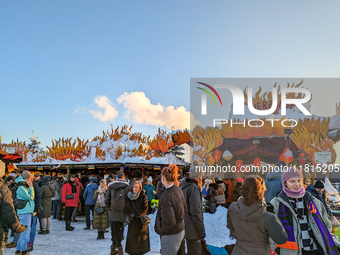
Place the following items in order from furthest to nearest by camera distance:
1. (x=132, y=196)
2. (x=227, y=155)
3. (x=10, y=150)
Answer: (x=10, y=150), (x=227, y=155), (x=132, y=196)

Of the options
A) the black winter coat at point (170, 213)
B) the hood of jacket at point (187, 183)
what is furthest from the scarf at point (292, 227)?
the hood of jacket at point (187, 183)

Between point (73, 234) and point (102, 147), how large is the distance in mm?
8676

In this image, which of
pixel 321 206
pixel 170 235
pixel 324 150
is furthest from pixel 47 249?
pixel 324 150

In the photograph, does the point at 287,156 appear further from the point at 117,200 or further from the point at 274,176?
the point at 117,200

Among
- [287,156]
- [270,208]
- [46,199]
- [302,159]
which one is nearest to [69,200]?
[46,199]

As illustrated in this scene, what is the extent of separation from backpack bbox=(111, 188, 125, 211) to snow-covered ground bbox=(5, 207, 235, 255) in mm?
1087

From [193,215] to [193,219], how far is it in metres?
0.07

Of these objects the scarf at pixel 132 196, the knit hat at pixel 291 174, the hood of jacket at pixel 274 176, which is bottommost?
the scarf at pixel 132 196

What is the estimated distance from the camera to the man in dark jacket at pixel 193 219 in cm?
390

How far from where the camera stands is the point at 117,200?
536cm

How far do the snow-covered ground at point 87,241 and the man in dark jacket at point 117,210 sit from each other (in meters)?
0.52

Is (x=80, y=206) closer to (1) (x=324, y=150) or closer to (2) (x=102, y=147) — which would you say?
(2) (x=102, y=147)

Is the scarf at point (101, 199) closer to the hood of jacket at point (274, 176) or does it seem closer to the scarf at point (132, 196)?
the scarf at point (132, 196)

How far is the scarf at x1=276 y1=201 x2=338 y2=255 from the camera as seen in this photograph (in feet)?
8.44
